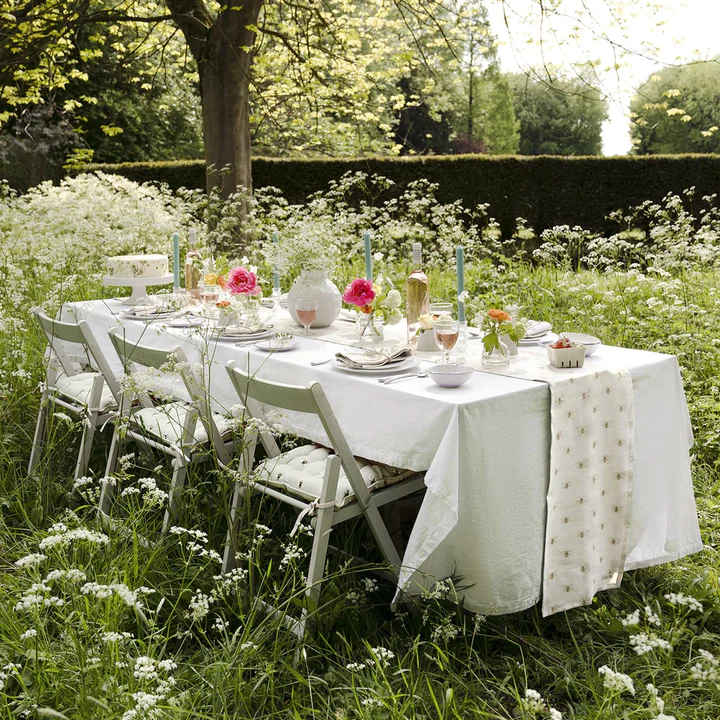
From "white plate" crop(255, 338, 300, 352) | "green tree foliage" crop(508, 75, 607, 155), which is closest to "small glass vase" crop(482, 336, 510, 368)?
"white plate" crop(255, 338, 300, 352)

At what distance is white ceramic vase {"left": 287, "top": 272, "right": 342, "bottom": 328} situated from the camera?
11.6 ft

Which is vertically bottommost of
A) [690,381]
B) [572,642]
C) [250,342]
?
[572,642]

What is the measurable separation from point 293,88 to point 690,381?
970 centimetres

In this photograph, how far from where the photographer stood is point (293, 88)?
12.7 metres

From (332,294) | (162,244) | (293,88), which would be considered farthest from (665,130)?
(332,294)

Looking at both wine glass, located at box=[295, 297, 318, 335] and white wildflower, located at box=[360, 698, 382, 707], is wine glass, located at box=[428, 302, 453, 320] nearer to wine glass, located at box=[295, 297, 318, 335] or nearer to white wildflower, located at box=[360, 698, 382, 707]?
wine glass, located at box=[295, 297, 318, 335]

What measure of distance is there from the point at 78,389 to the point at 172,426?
50.6 inches

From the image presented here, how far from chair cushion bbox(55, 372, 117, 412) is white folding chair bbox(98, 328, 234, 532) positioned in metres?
0.16

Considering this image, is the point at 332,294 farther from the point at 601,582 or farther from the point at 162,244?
the point at 162,244

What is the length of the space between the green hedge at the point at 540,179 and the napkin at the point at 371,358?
9.91 m

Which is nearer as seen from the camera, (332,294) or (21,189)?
(332,294)

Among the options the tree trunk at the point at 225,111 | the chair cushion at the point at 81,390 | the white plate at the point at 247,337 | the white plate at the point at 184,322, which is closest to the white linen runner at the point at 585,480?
the white plate at the point at 247,337

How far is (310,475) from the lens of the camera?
2705 mm

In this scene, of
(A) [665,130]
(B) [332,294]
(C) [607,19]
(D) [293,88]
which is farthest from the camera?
(A) [665,130]
